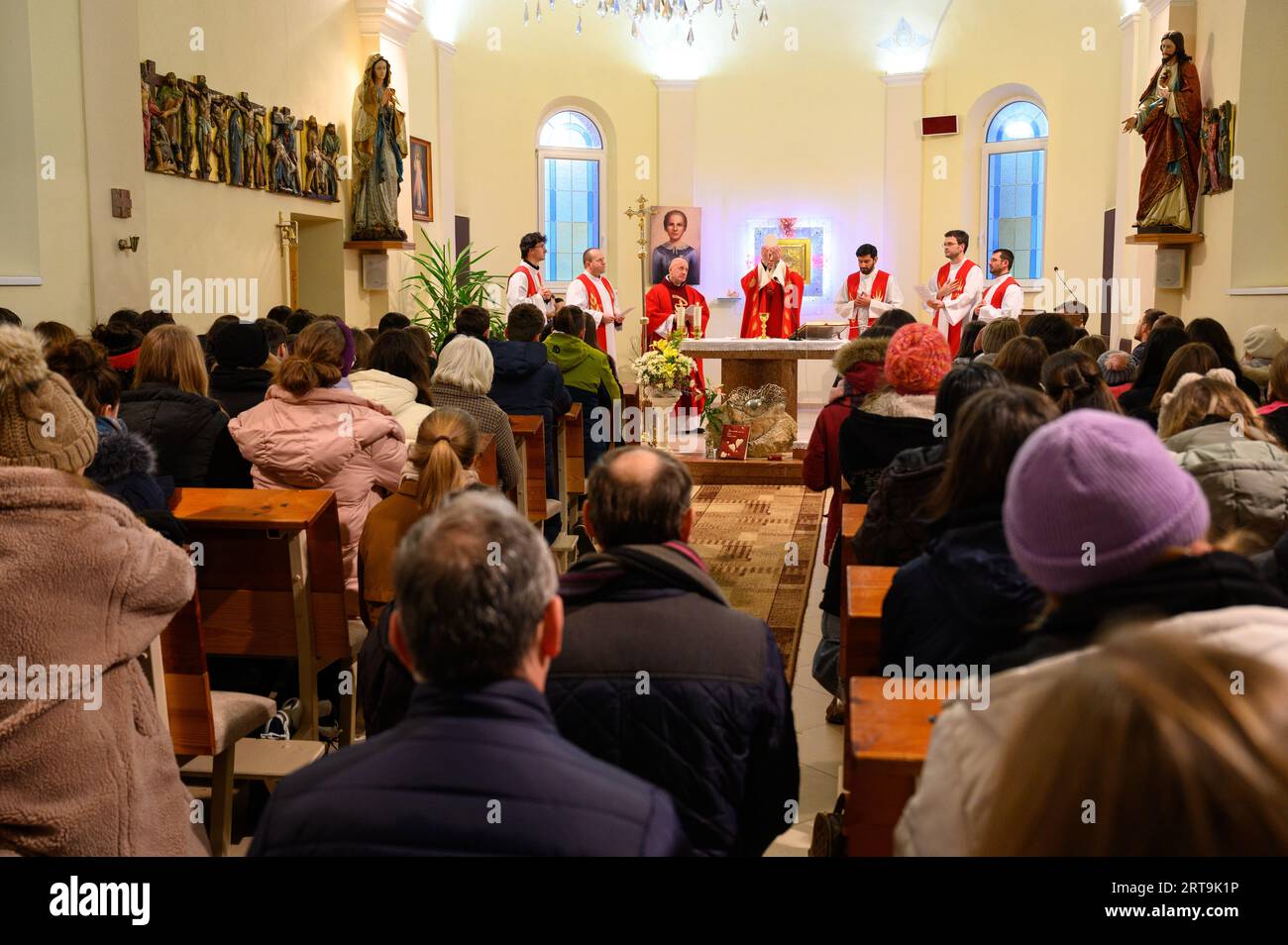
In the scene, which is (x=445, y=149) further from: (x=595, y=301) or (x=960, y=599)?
(x=960, y=599)

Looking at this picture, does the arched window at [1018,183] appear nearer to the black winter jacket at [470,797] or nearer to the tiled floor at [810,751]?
the tiled floor at [810,751]

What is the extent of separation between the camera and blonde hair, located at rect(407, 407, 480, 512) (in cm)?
400

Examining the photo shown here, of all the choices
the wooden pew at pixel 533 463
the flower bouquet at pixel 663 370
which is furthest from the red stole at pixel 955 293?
the wooden pew at pixel 533 463

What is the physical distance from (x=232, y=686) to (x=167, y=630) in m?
1.05

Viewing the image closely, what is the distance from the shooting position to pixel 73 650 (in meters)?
2.52

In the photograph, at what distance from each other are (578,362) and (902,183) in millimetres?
8014

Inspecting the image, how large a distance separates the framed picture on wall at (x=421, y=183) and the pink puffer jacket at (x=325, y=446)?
9151 millimetres

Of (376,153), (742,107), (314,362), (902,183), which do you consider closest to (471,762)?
(314,362)

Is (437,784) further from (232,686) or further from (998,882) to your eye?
(232,686)

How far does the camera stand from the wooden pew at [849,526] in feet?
14.0

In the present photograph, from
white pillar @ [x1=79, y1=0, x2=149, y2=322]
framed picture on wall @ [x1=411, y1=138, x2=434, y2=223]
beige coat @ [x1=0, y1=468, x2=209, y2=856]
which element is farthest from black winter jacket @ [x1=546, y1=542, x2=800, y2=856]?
framed picture on wall @ [x1=411, y1=138, x2=434, y2=223]

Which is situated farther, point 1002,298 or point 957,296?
point 957,296

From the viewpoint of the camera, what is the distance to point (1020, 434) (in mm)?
2670

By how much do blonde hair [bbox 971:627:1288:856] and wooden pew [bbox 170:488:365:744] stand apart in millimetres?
2917
